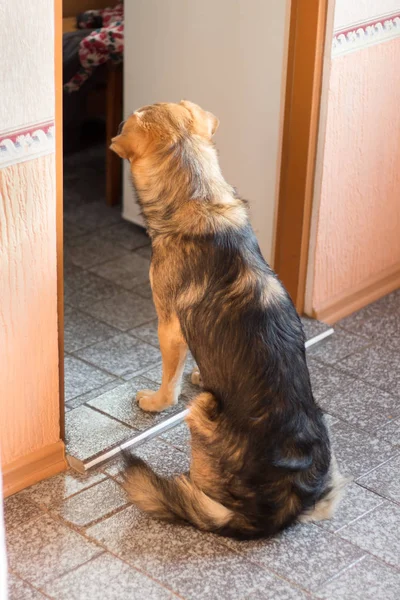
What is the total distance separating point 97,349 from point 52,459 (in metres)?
0.83

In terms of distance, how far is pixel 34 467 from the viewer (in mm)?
3023

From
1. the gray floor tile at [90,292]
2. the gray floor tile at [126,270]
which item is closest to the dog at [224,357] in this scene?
the gray floor tile at [90,292]

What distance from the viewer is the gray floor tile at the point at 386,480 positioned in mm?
3044

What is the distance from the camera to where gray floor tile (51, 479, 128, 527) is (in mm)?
2885

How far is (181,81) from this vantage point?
4.30 meters

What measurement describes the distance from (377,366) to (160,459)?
3.53ft

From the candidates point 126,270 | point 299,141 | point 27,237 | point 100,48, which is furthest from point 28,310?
point 100,48

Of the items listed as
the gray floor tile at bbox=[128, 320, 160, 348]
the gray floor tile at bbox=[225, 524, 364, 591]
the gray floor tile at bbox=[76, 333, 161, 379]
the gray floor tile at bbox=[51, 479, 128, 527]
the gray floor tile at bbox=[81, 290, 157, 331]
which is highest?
the gray floor tile at bbox=[81, 290, 157, 331]

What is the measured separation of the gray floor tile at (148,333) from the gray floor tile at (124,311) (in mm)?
32

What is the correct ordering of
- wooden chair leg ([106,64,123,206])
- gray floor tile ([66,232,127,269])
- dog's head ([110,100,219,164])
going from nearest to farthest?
1. dog's head ([110,100,219,164])
2. gray floor tile ([66,232,127,269])
3. wooden chair leg ([106,64,123,206])

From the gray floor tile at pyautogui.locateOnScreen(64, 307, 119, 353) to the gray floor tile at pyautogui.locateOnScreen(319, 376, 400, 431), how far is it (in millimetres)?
988

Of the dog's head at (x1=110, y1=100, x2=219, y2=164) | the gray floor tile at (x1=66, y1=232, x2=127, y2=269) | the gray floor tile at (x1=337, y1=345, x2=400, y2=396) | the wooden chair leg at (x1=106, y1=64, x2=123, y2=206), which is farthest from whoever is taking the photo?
the wooden chair leg at (x1=106, y1=64, x2=123, y2=206)

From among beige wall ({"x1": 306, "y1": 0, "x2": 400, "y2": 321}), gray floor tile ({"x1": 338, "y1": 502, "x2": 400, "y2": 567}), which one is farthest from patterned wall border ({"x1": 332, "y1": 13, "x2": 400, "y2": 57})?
gray floor tile ({"x1": 338, "y1": 502, "x2": 400, "y2": 567})

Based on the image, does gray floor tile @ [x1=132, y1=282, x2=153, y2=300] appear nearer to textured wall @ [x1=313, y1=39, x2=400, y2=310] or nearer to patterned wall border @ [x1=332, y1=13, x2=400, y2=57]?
textured wall @ [x1=313, y1=39, x2=400, y2=310]
